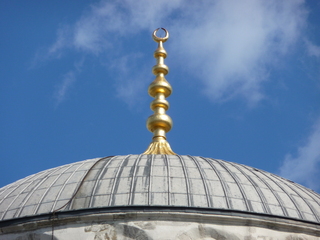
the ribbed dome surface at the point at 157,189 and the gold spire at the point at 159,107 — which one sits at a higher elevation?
the gold spire at the point at 159,107

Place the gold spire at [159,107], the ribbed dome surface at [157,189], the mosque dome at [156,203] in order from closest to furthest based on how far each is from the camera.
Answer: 1. the mosque dome at [156,203]
2. the ribbed dome surface at [157,189]
3. the gold spire at [159,107]

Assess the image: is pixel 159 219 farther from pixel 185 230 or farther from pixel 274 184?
pixel 274 184

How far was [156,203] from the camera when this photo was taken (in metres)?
17.4

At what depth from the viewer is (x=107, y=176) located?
1878cm

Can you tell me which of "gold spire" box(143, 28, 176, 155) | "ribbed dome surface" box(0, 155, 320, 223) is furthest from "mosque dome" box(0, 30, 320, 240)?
"gold spire" box(143, 28, 176, 155)

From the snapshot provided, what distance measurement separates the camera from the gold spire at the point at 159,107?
24500mm

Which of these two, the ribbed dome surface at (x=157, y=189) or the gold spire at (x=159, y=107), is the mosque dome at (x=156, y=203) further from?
the gold spire at (x=159, y=107)

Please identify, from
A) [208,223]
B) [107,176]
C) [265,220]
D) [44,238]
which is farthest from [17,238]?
[265,220]

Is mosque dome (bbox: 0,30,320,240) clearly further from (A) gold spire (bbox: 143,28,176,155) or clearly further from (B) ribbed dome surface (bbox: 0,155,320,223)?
(A) gold spire (bbox: 143,28,176,155)

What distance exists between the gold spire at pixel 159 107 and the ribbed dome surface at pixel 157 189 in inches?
168

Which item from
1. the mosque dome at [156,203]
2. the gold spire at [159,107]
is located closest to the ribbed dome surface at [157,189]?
the mosque dome at [156,203]

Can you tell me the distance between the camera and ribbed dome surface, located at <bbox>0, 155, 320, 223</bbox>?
17.7 meters

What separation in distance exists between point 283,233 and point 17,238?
6019mm

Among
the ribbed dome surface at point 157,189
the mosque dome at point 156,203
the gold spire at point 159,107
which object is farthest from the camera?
the gold spire at point 159,107
